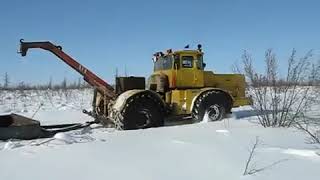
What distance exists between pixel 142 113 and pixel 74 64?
278 cm

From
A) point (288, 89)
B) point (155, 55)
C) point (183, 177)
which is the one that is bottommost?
point (183, 177)

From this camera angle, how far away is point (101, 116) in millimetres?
14680

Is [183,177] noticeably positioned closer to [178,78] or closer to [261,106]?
[261,106]

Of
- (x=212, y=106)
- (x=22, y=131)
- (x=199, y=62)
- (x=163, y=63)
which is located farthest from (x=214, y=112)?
(x=22, y=131)

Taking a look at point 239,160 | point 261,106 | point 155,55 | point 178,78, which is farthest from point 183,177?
point 155,55

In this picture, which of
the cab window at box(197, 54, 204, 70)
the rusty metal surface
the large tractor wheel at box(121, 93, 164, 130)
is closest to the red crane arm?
the large tractor wheel at box(121, 93, 164, 130)

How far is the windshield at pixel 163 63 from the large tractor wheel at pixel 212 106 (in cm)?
147

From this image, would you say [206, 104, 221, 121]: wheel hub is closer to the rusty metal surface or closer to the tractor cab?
the tractor cab

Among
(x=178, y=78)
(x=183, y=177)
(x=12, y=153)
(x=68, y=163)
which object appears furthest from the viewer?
(x=178, y=78)

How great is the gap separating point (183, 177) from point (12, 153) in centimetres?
334

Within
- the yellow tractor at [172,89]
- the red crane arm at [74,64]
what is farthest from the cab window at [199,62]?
the red crane arm at [74,64]

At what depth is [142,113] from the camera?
13531 mm

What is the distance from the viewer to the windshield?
14.9m

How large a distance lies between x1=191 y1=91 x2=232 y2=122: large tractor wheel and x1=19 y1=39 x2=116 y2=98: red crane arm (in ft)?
8.59
